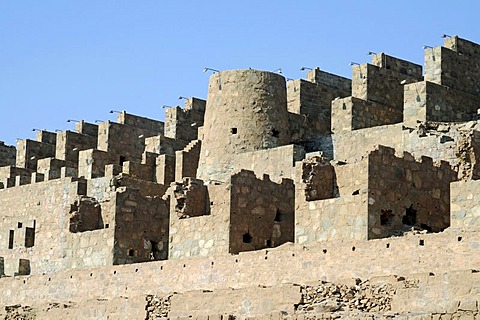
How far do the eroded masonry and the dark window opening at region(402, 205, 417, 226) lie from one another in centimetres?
4

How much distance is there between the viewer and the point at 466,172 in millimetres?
29266

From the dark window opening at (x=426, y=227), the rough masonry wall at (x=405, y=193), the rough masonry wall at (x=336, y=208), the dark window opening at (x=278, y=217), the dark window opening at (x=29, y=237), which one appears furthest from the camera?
the dark window opening at (x=29, y=237)

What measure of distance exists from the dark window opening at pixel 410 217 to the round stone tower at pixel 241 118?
706 centimetres

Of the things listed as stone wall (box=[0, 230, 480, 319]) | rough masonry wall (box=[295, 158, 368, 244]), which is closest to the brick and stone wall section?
stone wall (box=[0, 230, 480, 319])

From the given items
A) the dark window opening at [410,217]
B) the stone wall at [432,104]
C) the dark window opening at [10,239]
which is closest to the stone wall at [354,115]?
the stone wall at [432,104]

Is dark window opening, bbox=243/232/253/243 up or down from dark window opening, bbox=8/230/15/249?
down

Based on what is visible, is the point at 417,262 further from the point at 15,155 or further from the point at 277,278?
the point at 15,155

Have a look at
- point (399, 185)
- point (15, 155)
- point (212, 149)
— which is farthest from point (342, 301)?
point (15, 155)

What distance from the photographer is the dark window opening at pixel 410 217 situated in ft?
94.3

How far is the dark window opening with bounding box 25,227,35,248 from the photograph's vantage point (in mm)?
39219

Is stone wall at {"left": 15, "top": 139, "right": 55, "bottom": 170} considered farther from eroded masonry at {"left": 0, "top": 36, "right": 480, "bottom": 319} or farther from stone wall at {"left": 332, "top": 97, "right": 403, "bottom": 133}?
stone wall at {"left": 332, "top": 97, "right": 403, "bottom": 133}

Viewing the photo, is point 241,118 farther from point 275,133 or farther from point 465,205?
point 465,205

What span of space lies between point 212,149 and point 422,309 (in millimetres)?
14065

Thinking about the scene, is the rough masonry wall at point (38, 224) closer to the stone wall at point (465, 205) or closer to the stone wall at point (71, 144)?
the stone wall at point (71, 144)
